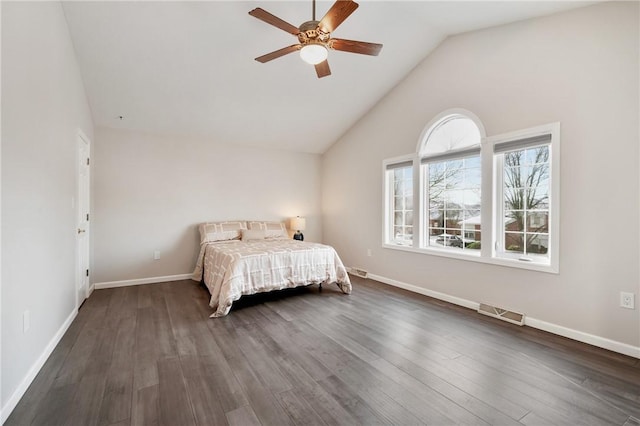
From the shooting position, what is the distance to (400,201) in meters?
4.53

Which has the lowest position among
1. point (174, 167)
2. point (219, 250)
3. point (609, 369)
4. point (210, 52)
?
point (609, 369)

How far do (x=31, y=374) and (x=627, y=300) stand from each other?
4466 millimetres

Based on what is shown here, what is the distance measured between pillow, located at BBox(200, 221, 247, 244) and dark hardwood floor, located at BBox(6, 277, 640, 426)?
159 cm

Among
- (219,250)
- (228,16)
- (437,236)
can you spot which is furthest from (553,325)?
(228,16)

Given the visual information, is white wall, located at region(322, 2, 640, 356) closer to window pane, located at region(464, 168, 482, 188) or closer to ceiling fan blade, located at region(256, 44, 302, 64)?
window pane, located at region(464, 168, 482, 188)

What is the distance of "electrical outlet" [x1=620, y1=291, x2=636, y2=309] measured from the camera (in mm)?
2332

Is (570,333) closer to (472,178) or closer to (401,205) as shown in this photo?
(472,178)

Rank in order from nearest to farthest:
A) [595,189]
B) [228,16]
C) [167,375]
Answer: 1. [167,375]
2. [595,189]
3. [228,16]

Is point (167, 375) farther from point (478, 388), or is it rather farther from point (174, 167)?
point (174, 167)

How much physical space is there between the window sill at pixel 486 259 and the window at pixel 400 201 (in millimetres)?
221

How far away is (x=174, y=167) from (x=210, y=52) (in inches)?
84.2

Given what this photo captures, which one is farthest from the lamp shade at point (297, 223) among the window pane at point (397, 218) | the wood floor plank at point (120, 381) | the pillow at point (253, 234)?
the wood floor plank at point (120, 381)

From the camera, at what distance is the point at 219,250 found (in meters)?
3.89

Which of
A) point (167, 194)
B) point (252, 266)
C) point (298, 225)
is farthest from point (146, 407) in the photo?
point (298, 225)
